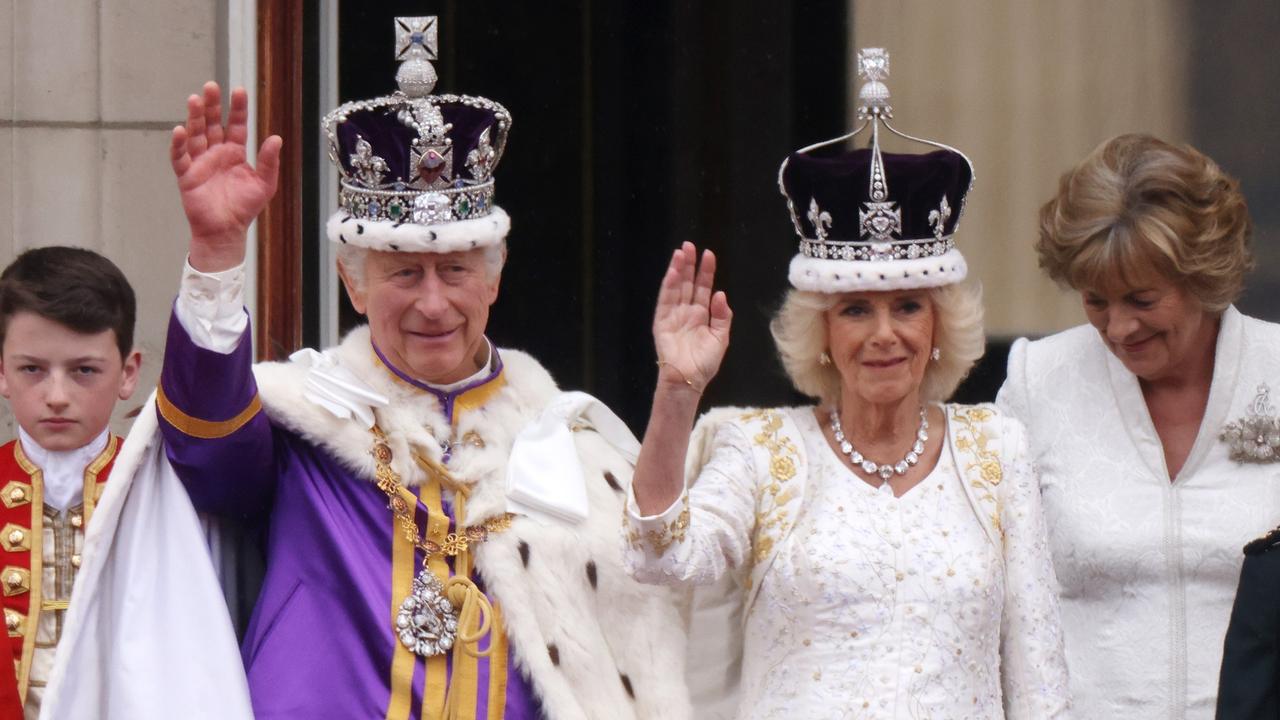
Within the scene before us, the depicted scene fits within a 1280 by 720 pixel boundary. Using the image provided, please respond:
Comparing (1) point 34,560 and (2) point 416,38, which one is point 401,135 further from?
(1) point 34,560

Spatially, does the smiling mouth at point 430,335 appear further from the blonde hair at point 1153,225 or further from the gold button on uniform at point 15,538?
the blonde hair at point 1153,225

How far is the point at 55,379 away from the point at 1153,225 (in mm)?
2059

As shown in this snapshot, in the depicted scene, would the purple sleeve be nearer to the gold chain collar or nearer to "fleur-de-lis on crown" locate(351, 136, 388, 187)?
the gold chain collar

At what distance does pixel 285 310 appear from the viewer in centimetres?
511

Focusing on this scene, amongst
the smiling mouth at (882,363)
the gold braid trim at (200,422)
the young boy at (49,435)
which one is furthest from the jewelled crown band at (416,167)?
the smiling mouth at (882,363)

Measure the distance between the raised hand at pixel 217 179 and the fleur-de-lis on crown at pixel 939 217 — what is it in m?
1.19

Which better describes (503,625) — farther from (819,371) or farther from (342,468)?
(819,371)

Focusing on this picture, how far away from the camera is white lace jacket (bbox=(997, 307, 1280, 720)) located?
12.7 feet

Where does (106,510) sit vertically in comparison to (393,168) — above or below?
below

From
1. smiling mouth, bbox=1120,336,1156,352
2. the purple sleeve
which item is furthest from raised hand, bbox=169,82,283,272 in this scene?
smiling mouth, bbox=1120,336,1156,352

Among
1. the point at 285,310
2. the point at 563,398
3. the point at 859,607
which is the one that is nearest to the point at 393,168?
the point at 563,398

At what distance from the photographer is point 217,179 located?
11.3ft

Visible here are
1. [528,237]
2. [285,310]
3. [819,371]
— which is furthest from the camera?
[528,237]

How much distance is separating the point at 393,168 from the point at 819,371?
0.87 meters
